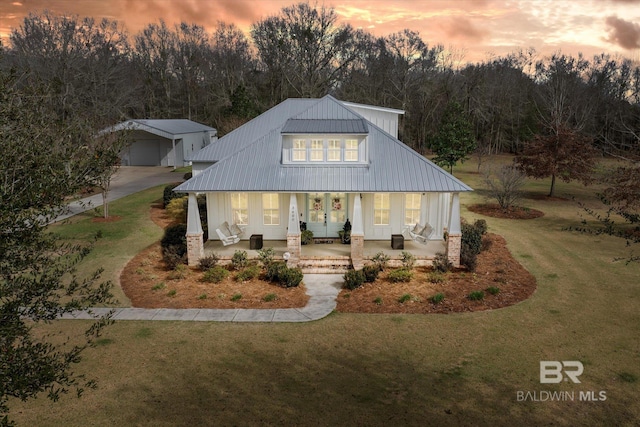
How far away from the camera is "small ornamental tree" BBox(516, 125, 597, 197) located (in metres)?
30.7

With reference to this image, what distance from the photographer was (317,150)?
1952 cm

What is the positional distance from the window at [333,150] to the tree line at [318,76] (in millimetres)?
32131

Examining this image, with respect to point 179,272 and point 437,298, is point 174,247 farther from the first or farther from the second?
point 437,298

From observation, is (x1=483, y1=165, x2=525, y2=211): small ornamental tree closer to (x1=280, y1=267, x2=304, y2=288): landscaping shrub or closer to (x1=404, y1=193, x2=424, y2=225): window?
(x1=404, y1=193, x2=424, y2=225): window

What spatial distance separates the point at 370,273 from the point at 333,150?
601 centimetres

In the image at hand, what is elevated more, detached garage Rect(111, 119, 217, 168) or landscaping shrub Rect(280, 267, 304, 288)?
detached garage Rect(111, 119, 217, 168)

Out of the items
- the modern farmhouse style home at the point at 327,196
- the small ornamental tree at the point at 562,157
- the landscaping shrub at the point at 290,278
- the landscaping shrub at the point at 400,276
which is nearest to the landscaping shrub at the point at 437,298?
the landscaping shrub at the point at 400,276

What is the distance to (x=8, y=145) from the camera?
5906 mm

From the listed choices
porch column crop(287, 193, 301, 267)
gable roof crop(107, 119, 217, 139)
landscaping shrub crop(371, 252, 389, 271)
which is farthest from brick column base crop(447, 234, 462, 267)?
gable roof crop(107, 119, 217, 139)

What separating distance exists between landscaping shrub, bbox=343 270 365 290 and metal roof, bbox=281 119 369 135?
6.14m

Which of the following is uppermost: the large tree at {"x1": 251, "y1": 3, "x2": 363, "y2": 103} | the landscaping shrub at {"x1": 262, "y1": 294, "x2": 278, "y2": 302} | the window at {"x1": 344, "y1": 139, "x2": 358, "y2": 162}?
Result: the large tree at {"x1": 251, "y1": 3, "x2": 363, "y2": 103}

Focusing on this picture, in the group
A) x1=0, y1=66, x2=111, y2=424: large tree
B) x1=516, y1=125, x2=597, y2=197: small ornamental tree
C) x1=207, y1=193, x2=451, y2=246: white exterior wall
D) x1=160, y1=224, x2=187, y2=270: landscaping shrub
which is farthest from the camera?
x1=516, y1=125, x2=597, y2=197: small ornamental tree

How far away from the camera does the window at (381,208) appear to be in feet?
66.4

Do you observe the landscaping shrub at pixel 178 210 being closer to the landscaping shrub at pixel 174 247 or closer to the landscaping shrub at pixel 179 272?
the landscaping shrub at pixel 174 247
